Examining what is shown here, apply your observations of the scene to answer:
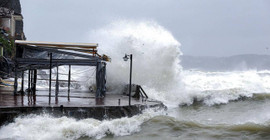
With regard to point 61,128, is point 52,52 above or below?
above

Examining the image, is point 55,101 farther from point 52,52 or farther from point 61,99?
point 52,52

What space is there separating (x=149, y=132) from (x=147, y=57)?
14995 millimetres

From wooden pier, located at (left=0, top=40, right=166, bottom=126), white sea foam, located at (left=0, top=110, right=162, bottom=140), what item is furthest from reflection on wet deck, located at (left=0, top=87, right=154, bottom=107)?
white sea foam, located at (left=0, top=110, right=162, bottom=140)

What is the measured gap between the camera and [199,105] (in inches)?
869

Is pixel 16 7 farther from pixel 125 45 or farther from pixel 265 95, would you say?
pixel 265 95

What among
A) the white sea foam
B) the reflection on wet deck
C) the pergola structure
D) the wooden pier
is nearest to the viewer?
the white sea foam

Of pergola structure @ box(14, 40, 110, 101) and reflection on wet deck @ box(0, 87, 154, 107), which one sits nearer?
reflection on wet deck @ box(0, 87, 154, 107)

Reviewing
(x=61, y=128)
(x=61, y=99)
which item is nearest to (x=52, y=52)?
(x=61, y=99)

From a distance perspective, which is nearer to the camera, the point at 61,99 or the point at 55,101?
the point at 55,101

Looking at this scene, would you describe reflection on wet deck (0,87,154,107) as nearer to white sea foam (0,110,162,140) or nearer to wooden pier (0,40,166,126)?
wooden pier (0,40,166,126)

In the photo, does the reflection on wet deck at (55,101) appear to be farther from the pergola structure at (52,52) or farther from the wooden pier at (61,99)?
the pergola structure at (52,52)

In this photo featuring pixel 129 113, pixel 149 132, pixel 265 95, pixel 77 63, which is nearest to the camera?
pixel 149 132

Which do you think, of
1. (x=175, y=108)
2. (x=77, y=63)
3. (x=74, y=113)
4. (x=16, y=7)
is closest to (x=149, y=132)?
(x=74, y=113)

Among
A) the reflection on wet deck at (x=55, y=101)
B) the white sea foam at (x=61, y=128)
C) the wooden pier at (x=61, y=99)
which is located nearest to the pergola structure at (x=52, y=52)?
the wooden pier at (x=61, y=99)
